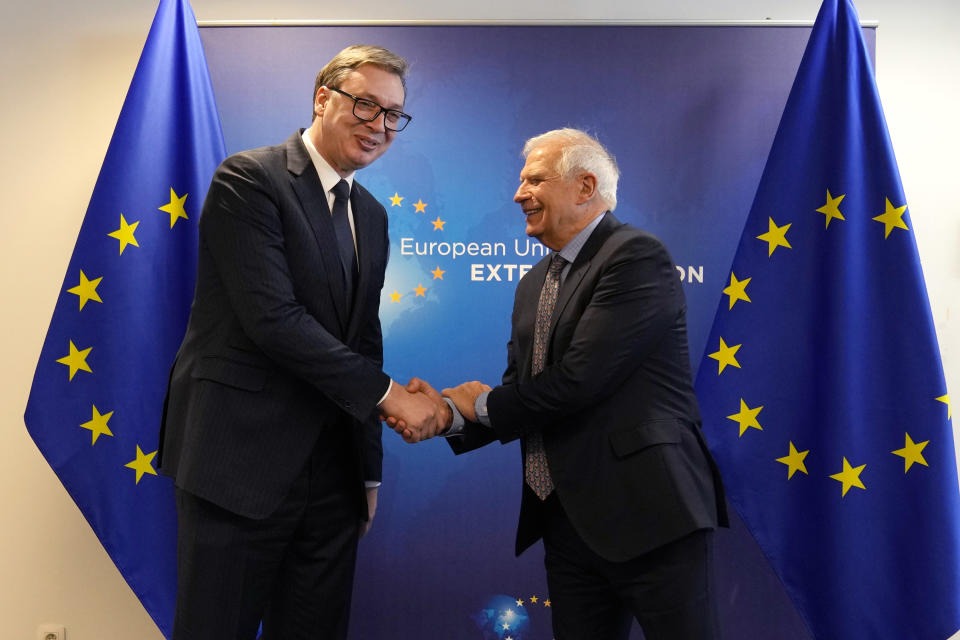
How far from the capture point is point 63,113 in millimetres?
3051

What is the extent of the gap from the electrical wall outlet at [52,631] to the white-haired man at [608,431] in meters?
1.96

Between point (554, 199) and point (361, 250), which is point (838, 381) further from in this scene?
point (361, 250)

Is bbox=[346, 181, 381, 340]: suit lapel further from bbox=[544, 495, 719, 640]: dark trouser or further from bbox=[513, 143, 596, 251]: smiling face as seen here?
bbox=[544, 495, 719, 640]: dark trouser

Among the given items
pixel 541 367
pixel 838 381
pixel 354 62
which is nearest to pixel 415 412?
pixel 541 367

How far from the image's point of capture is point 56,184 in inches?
120

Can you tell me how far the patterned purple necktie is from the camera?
2113mm

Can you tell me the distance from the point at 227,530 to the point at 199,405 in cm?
30

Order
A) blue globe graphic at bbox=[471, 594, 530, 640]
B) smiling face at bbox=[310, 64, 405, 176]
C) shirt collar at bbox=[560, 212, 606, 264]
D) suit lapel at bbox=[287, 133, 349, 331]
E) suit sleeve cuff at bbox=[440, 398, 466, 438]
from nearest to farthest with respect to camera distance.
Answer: suit lapel at bbox=[287, 133, 349, 331] → smiling face at bbox=[310, 64, 405, 176] → shirt collar at bbox=[560, 212, 606, 264] → suit sleeve cuff at bbox=[440, 398, 466, 438] → blue globe graphic at bbox=[471, 594, 530, 640]

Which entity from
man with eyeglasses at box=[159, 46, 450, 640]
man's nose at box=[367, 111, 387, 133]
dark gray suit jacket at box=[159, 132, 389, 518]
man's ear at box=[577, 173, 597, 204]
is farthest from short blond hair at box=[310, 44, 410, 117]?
man's ear at box=[577, 173, 597, 204]

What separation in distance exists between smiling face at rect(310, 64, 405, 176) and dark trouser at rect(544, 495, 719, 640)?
41.2 inches

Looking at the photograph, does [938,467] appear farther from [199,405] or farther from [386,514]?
[199,405]

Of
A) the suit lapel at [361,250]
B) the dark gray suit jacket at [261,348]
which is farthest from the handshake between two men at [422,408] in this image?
the suit lapel at [361,250]

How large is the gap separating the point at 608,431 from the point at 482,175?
1284mm

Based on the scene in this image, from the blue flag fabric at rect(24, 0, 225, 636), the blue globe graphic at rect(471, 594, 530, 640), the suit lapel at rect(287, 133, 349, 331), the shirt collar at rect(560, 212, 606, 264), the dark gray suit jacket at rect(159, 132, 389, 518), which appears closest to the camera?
the dark gray suit jacket at rect(159, 132, 389, 518)
